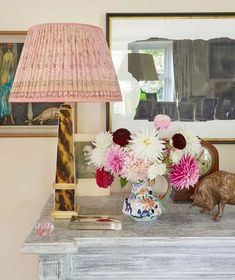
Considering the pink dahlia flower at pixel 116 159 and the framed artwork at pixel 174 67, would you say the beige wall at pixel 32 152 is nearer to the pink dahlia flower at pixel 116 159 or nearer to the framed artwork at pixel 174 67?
the framed artwork at pixel 174 67

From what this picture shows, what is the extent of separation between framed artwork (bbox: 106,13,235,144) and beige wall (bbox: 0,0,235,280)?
0.06 m

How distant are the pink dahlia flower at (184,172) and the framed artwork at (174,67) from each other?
1.59 ft

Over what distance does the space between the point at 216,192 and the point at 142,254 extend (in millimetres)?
343

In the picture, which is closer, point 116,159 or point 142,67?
point 116,159

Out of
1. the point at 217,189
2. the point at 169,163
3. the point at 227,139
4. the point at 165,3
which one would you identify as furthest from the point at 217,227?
the point at 165,3

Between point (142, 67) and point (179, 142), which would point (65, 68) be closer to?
point (179, 142)

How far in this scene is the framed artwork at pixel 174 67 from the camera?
5.65 feet

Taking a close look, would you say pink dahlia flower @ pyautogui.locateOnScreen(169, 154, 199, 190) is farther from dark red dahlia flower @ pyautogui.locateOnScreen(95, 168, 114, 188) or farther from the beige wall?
the beige wall

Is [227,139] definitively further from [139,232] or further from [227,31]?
[139,232]

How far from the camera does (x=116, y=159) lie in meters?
1.27

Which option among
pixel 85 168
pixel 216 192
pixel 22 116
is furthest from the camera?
pixel 22 116

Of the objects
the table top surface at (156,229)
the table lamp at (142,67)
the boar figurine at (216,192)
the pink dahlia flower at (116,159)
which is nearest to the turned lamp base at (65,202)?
the table top surface at (156,229)

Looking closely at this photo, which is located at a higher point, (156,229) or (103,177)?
(103,177)

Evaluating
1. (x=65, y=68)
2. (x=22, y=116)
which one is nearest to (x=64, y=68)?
(x=65, y=68)
